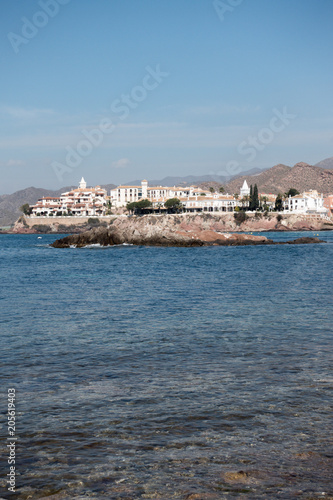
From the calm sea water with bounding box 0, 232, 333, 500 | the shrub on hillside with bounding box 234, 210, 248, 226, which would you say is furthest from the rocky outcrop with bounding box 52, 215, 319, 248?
the shrub on hillside with bounding box 234, 210, 248, 226

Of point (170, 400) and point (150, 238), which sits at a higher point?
point (150, 238)

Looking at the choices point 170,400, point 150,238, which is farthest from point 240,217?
point 170,400

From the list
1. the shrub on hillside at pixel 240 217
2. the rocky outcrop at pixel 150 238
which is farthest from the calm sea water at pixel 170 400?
the shrub on hillside at pixel 240 217

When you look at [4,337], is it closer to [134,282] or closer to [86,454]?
[86,454]

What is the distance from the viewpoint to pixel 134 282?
120 feet

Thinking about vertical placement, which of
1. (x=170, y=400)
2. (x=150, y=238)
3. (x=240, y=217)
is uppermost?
(x=240, y=217)

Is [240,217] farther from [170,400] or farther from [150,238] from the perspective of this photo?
[170,400]

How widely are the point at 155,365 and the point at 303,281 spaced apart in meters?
24.4

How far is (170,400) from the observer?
36.5ft

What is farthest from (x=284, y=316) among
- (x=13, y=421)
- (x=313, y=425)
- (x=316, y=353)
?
(x=13, y=421)

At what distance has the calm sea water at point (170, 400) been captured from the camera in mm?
7668

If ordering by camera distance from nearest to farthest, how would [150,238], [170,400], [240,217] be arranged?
[170,400] < [150,238] < [240,217]

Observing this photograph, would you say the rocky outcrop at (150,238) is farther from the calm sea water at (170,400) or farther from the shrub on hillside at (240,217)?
the shrub on hillside at (240,217)

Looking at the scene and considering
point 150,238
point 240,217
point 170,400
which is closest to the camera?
point 170,400
